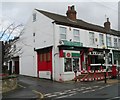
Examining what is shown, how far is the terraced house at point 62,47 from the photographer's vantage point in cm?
2584

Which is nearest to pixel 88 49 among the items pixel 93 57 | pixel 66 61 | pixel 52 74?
pixel 93 57

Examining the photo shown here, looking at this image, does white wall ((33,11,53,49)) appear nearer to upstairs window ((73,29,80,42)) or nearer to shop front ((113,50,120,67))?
upstairs window ((73,29,80,42))

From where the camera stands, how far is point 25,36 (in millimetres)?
34344

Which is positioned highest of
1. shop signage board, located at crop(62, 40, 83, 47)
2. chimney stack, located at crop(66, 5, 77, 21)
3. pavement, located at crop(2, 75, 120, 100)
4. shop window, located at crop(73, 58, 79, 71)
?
chimney stack, located at crop(66, 5, 77, 21)

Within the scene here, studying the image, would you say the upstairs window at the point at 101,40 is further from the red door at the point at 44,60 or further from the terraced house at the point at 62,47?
the red door at the point at 44,60

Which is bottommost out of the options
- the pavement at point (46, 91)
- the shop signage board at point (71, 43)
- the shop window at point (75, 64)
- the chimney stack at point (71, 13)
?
the pavement at point (46, 91)

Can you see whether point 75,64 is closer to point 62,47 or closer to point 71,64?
point 71,64

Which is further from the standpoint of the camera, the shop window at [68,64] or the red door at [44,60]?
the red door at [44,60]

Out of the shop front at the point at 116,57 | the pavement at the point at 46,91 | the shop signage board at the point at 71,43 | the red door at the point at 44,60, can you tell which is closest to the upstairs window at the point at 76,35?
the shop signage board at the point at 71,43

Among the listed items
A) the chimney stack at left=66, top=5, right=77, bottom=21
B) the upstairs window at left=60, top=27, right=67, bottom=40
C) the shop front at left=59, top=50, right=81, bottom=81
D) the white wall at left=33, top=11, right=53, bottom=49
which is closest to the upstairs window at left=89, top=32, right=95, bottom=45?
the chimney stack at left=66, top=5, right=77, bottom=21

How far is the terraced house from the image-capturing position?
2584 cm

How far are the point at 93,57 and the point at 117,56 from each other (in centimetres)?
634

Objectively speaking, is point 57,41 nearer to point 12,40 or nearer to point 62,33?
point 62,33

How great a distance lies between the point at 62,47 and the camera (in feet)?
83.8
